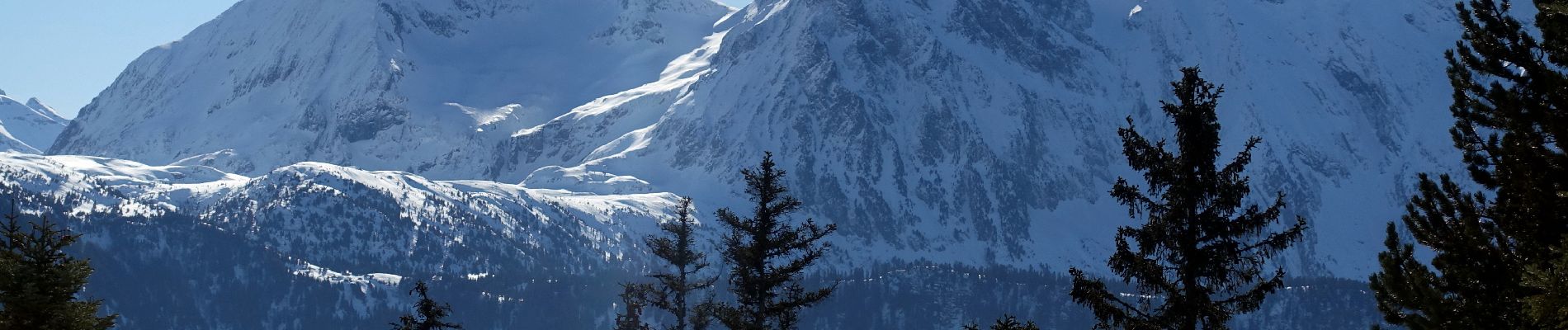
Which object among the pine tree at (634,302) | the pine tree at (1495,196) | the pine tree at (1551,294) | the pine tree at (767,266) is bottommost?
the pine tree at (1551,294)

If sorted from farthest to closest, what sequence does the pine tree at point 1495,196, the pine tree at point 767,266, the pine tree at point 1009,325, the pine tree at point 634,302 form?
the pine tree at point 634,302 < the pine tree at point 767,266 < the pine tree at point 1009,325 < the pine tree at point 1495,196

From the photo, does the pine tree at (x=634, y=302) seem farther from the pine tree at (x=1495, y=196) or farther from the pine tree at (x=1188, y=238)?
the pine tree at (x=1495, y=196)

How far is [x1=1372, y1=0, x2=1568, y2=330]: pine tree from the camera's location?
60.7ft

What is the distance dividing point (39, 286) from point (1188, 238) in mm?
18511

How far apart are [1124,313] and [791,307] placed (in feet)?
38.1

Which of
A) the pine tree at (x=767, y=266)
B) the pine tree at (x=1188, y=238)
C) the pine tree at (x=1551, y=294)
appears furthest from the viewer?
the pine tree at (x=767, y=266)

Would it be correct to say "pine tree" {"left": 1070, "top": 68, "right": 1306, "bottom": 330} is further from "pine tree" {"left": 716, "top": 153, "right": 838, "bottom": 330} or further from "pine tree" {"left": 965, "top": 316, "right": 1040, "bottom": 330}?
"pine tree" {"left": 716, "top": 153, "right": 838, "bottom": 330}

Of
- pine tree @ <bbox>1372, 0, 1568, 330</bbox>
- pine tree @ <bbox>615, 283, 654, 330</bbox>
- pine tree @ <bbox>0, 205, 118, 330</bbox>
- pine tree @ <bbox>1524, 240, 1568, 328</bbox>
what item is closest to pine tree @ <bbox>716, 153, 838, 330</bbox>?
pine tree @ <bbox>615, 283, 654, 330</bbox>

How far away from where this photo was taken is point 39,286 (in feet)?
94.0

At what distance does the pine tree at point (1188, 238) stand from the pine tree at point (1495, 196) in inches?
164

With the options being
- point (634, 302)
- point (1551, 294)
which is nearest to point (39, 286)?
point (634, 302)

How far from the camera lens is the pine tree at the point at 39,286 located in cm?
2853

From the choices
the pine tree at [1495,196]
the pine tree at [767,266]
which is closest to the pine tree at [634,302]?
the pine tree at [767,266]

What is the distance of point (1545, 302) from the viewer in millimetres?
14727
